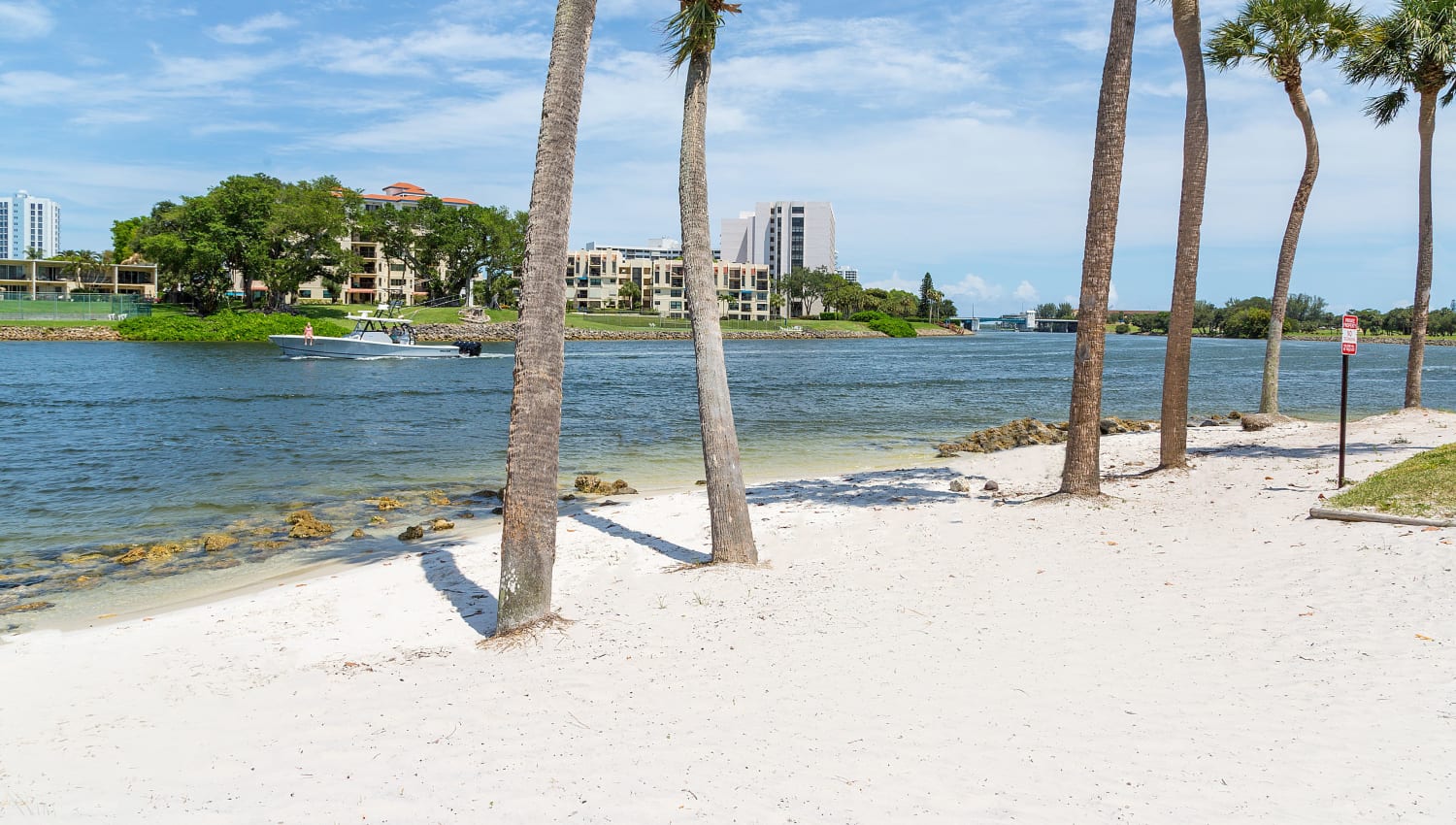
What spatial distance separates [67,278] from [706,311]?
126006mm

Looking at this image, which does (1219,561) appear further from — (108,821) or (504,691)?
(108,821)

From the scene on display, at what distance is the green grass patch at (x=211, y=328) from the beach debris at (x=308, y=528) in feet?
248

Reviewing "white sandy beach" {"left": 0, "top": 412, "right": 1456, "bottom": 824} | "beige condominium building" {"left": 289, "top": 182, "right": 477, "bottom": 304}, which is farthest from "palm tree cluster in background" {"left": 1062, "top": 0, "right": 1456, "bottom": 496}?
"beige condominium building" {"left": 289, "top": 182, "right": 477, "bottom": 304}

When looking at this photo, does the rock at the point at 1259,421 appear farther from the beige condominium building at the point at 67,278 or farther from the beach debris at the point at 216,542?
the beige condominium building at the point at 67,278

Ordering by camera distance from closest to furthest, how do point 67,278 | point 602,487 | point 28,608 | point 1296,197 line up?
point 28,608 < point 602,487 < point 1296,197 < point 67,278

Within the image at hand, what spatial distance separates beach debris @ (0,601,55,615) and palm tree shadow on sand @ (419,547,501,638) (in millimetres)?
3708

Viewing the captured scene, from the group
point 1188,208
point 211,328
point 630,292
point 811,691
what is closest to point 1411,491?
point 1188,208

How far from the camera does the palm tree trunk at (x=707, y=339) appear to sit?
909 cm

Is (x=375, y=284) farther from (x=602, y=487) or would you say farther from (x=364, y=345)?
(x=602, y=487)

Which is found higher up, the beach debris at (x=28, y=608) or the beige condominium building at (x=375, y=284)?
the beige condominium building at (x=375, y=284)

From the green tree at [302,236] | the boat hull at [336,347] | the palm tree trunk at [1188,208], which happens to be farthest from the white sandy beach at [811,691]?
the green tree at [302,236]

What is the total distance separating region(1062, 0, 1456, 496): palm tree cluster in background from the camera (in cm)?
1125

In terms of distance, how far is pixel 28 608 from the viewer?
945cm

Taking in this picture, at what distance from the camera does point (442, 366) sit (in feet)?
198
